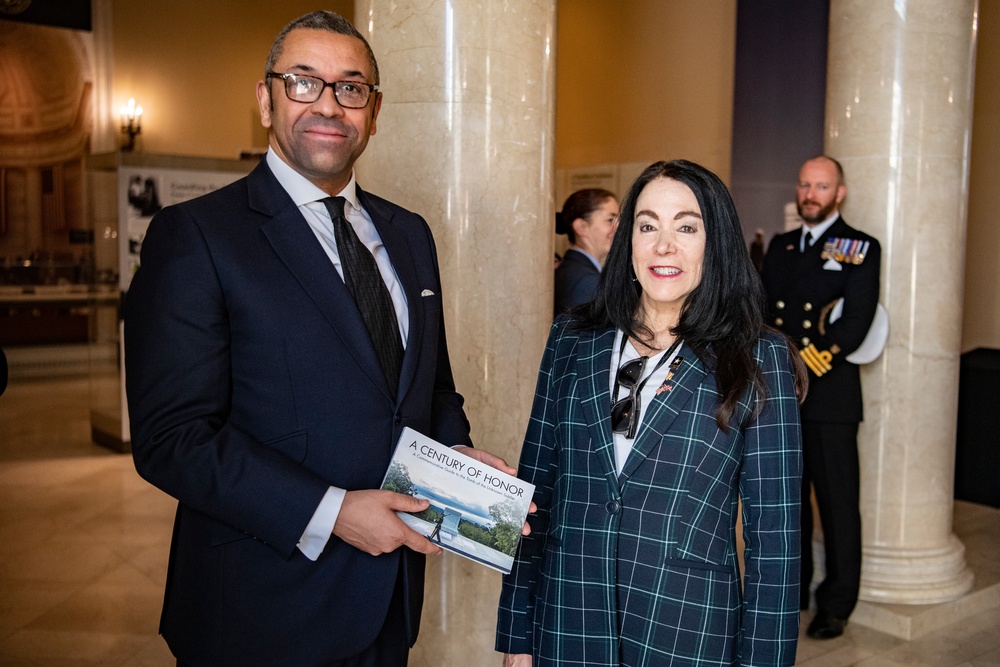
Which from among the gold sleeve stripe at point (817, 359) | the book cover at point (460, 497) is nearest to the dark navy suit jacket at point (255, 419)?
the book cover at point (460, 497)

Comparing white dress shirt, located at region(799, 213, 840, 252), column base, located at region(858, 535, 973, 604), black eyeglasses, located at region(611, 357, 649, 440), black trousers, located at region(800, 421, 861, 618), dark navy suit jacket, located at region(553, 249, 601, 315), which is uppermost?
white dress shirt, located at region(799, 213, 840, 252)

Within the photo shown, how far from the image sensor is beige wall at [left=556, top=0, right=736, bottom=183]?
28.6 ft

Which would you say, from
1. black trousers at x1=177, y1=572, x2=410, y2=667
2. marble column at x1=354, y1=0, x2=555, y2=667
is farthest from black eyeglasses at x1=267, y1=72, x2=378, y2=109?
marble column at x1=354, y1=0, x2=555, y2=667

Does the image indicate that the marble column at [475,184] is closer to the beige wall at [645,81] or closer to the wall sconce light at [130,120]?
the beige wall at [645,81]

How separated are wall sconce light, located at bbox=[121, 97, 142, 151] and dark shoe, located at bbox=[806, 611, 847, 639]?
460 inches

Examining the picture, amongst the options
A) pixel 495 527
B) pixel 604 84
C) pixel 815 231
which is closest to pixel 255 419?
pixel 495 527

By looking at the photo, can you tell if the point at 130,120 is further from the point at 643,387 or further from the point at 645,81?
the point at 643,387

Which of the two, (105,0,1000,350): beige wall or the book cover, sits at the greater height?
(105,0,1000,350): beige wall

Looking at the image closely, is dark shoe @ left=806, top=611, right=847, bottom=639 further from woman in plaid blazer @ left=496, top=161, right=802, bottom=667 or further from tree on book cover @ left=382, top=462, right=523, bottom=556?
tree on book cover @ left=382, top=462, right=523, bottom=556

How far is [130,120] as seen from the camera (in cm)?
1285

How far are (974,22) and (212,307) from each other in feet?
Result: 14.9

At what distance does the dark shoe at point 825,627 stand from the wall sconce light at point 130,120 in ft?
38.3

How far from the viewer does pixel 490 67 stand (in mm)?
3176

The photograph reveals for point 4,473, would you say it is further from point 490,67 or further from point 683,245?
point 683,245
